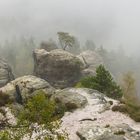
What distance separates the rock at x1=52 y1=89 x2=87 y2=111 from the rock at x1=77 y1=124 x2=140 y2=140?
11193mm

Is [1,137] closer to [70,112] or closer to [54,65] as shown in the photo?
[70,112]

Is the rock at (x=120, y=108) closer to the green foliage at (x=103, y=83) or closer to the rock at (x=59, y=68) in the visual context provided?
the green foliage at (x=103, y=83)

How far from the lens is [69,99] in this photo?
63.0 meters

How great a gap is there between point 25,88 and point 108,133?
1036 inches

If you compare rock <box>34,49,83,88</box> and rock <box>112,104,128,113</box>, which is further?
rock <box>34,49,83,88</box>

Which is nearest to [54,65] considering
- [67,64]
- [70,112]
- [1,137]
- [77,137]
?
[67,64]

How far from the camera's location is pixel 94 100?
2571 inches

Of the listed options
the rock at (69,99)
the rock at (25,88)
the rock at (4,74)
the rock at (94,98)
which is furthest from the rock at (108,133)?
the rock at (4,74)

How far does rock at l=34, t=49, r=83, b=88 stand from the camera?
353ft

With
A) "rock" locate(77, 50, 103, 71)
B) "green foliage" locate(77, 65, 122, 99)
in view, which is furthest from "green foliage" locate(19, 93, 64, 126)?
"rock" locate(77, 50, 103, 71)

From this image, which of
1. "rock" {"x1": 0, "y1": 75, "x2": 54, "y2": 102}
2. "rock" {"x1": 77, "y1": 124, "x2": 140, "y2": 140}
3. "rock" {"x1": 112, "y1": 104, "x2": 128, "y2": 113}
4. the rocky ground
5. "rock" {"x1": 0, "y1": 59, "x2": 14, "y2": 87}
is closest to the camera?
"rock" {"x1": 77, "y1": 124, "x2": 140, "y2": 140}

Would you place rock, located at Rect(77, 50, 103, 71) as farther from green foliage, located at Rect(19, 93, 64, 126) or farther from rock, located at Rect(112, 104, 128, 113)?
green foliage, located at Rect(19, 93, 64, 126)

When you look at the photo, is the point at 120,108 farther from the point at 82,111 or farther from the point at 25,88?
the point at 25,88

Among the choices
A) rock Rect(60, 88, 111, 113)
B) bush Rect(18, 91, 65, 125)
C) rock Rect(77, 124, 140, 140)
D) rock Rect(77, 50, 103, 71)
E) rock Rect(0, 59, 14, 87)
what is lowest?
rock Rect(77, 50, 103, 71)
